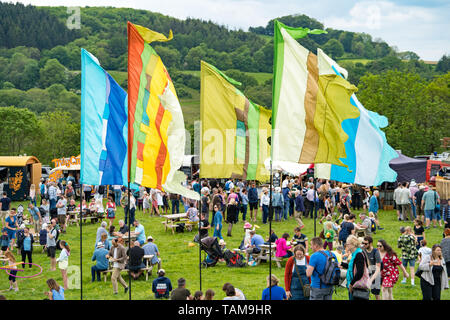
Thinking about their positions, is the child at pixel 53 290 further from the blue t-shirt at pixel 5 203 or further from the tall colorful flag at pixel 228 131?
the blue t-shirt at pixel 5 203

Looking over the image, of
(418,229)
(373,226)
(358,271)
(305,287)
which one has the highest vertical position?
(358,271)

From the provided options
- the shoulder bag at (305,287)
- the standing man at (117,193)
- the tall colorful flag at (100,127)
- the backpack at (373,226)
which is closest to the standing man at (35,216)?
the standing man at (117,193)

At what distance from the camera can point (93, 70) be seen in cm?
1277

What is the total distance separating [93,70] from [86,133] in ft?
4.59

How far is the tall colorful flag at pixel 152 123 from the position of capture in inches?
443

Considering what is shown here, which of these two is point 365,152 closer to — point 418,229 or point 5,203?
point 418,229

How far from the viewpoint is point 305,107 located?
11102 millimetres

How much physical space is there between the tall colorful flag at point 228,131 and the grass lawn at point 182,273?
2.98 meters

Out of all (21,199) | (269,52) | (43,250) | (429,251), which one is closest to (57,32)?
(269,52)

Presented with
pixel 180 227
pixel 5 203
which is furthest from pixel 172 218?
pixel 5 203

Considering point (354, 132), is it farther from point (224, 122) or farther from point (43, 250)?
point (43, 250)

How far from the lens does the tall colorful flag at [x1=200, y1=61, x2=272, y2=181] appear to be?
1245 cm

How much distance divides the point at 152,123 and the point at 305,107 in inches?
115

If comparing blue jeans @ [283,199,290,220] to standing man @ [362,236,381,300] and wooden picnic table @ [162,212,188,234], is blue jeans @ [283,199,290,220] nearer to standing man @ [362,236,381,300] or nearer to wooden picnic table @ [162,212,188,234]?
wooden picnic table @ [162,212,188,234]
